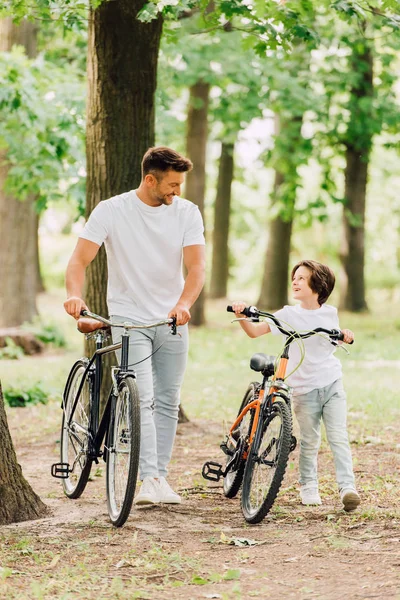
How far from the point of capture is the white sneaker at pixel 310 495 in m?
5.81

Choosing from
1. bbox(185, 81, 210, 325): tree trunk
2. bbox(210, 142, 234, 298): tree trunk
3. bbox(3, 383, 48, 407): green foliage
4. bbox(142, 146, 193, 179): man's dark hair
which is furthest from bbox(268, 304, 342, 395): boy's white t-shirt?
bbox(210, 142, 234, 298): tree trunk

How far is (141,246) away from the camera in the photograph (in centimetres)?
571

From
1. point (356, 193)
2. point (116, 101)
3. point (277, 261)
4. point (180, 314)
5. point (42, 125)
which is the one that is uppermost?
point (356, 193)

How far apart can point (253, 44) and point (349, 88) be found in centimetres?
1392

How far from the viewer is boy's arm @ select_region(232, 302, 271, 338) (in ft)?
17.5

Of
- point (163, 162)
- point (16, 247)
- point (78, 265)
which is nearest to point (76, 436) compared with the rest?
point (78, 265)

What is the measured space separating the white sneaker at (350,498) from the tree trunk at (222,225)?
1882 cm

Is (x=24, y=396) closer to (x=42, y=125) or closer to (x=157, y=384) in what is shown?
(x=42, y=125)

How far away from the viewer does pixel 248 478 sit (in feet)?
18.1

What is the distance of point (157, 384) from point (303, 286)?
44.4 inches

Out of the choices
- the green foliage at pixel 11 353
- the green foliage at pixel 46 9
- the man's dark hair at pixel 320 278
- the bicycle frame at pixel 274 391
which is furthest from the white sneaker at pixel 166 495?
the green foliage at pixel 11 353

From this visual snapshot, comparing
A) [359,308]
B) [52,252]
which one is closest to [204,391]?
[359,308]

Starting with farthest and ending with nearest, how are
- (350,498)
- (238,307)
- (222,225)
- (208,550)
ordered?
1. (222,225)
2. (350,498)
3. (238,307)
4. (208,550)

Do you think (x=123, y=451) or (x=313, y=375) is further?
(x=313, y=375)
